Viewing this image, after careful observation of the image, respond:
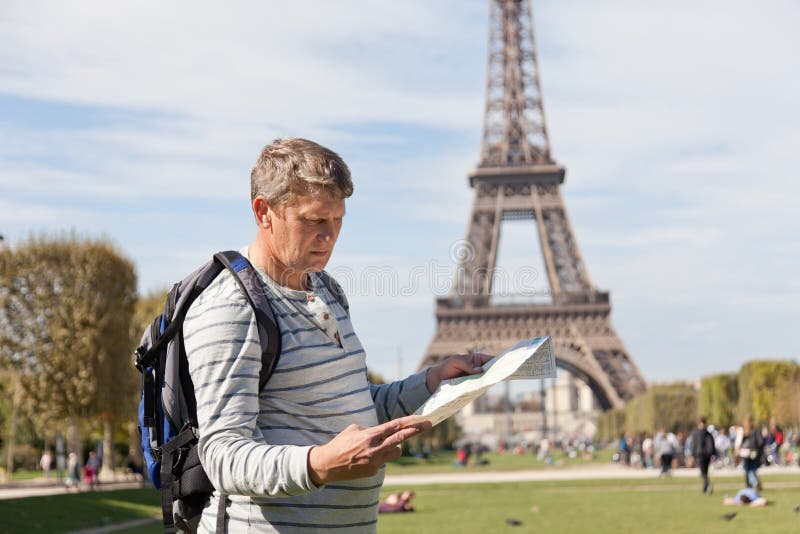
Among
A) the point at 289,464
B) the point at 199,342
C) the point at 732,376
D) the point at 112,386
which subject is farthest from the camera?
the point at 732,376

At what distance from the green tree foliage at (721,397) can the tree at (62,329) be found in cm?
2972

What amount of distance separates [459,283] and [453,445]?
57.4 metres

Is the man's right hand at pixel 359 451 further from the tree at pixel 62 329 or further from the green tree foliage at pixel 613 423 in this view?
the green tree foliage at pixel 613 423

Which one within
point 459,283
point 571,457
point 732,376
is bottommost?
point 571,457

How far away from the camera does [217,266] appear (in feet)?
9.41

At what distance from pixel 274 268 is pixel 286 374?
28 cm

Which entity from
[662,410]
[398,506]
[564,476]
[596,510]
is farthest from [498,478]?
[662,410]

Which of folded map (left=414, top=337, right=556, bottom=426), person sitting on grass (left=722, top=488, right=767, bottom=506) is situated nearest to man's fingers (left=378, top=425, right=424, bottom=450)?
folded map (left=414, top=337, right=556, bottom=426)

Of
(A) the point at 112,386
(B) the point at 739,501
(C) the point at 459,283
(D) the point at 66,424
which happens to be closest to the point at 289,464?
(B) the point at 739,501

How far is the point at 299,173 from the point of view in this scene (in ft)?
8.95

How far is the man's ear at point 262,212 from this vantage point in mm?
2816

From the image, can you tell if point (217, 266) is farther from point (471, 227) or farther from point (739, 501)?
point (471, 227)

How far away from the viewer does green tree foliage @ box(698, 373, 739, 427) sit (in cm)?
5331

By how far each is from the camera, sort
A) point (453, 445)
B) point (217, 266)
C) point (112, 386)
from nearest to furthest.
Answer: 1. point (217, 266)
2. point (112, 386)
3. point (453, 445)
